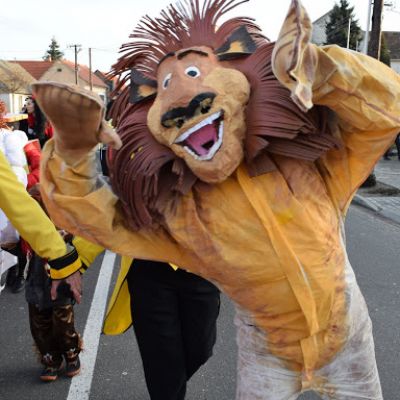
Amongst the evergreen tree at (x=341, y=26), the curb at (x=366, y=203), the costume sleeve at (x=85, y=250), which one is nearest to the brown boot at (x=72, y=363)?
the costume sleeve at (x=85, y=250)

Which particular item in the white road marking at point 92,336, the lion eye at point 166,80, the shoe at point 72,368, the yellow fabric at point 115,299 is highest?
the lion eye at point 166,80

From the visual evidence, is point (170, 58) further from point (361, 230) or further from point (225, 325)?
point (361, 230)

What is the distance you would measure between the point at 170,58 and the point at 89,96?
0.49 m

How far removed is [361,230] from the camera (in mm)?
7266

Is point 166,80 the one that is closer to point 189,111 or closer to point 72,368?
point 189,111

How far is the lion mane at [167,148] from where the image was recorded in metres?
1.75

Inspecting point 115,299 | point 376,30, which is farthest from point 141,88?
point 376,30

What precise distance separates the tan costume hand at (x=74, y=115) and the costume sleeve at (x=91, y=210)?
0.36 ft

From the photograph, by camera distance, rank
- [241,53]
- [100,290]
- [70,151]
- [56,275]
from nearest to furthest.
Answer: [70,151] < [241,53] < [56,275] < [100,290]

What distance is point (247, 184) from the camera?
5.90 ft

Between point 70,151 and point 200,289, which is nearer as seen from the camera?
point 70,151

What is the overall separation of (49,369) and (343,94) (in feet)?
8.51

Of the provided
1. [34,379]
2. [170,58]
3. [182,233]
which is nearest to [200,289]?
[182,233]

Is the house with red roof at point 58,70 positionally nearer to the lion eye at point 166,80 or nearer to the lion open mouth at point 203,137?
the lion eye at point 166,80
